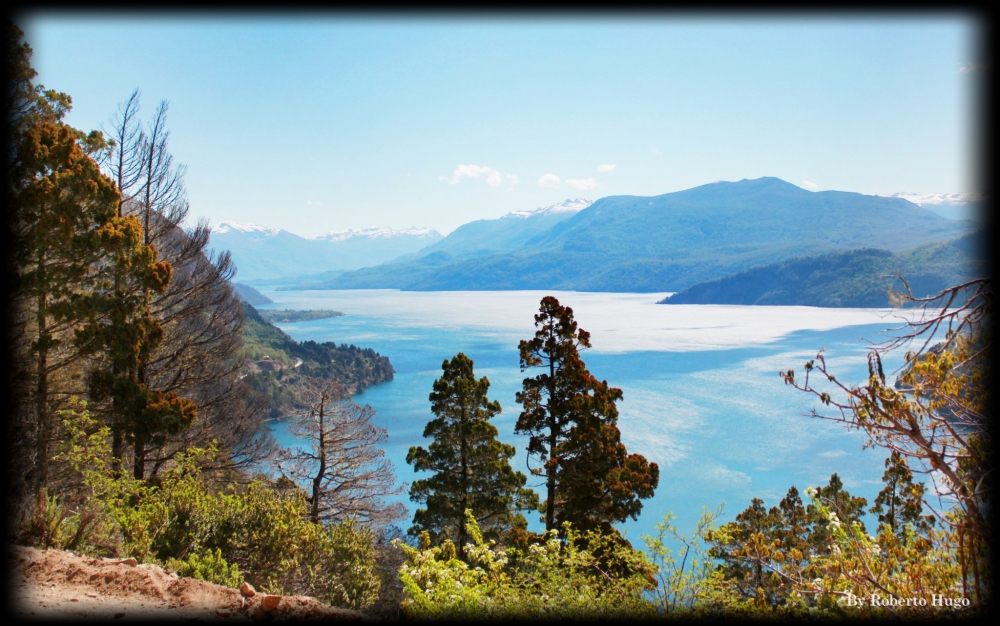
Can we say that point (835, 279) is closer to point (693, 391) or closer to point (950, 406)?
point (693, 391)

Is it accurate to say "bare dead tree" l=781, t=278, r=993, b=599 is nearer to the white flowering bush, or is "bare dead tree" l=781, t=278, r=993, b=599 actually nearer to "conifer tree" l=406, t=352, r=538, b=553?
the white flowering bush

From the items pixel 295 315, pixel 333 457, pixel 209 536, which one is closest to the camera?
pixel 209 536

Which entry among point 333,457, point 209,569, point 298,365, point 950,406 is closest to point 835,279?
point 298,365


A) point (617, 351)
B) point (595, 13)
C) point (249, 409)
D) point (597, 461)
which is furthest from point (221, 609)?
point (617, 351)

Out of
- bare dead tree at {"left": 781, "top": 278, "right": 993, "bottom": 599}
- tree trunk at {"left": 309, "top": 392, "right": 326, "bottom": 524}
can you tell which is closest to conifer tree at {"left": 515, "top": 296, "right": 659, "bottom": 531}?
tree trunk at {"left": 309, "top": 392, "right": 326, "bottom": 524}

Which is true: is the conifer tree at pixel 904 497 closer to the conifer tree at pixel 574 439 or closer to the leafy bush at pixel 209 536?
the conifer tree at pixel 574 439
